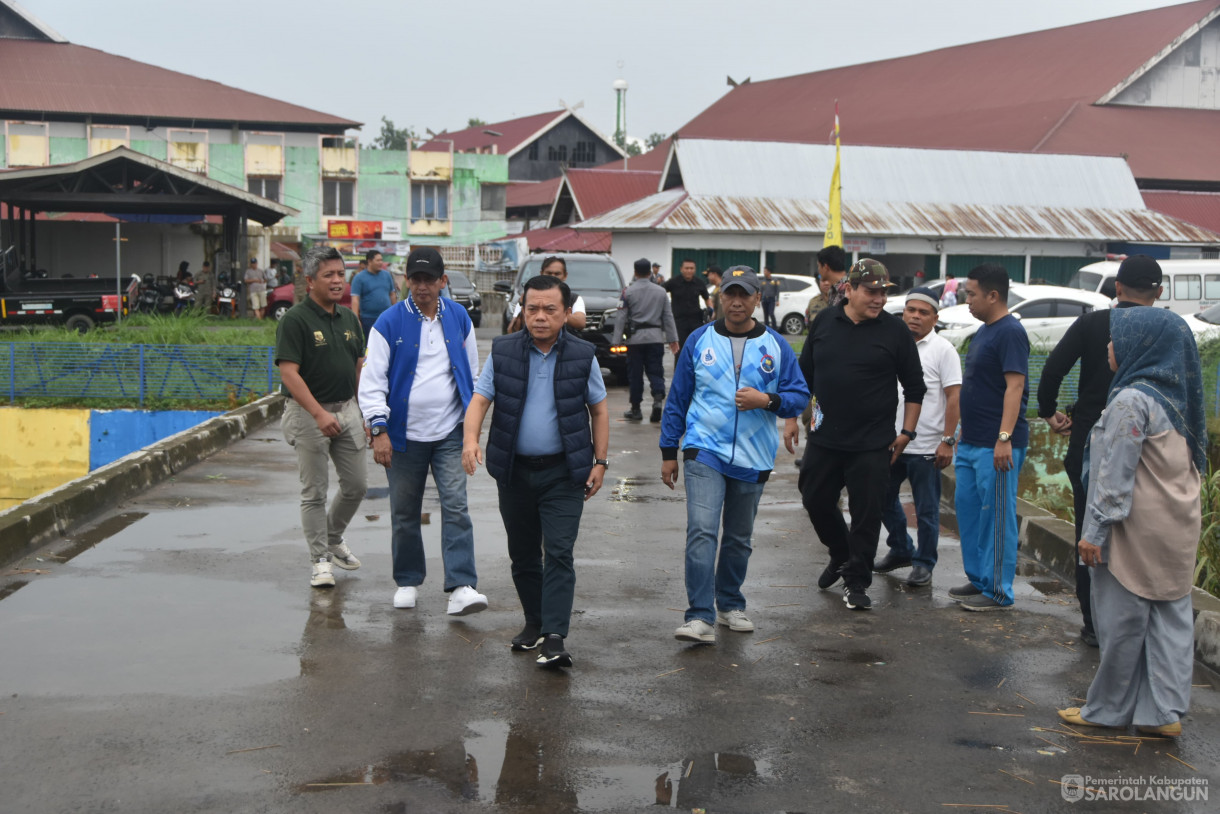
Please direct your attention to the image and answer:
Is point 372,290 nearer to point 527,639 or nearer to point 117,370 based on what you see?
point 117,370

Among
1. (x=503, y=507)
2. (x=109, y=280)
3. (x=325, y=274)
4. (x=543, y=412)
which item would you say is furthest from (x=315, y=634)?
(x=109, y=280)

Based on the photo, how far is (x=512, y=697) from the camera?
5332 millimetres

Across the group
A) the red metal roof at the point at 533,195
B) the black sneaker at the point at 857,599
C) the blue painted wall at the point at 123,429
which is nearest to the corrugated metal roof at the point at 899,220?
the red metal roof at the point at 533,195

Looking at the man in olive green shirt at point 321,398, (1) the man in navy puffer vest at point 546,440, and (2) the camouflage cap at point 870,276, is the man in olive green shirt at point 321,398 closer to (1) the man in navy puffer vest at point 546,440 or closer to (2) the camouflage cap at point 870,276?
(1) the man in navy puffer vest at point 546,440

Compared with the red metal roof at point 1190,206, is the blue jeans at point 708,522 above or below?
below

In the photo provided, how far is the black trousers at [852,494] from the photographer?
22.3ft

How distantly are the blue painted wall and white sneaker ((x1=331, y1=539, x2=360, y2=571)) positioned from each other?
9754 millimetres

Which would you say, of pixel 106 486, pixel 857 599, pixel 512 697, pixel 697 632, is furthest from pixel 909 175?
pixel 512 697

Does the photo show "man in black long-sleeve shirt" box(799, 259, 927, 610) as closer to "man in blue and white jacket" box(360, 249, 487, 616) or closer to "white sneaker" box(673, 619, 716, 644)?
"white sneaker" box(673, 619, 716, 644)

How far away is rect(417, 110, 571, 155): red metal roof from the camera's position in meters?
66.4

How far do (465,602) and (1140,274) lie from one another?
3606 millimetres

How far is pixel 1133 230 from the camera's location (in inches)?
1446

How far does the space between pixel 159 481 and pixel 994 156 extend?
33154 mm

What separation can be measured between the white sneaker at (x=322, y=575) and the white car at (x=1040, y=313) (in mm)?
15526
